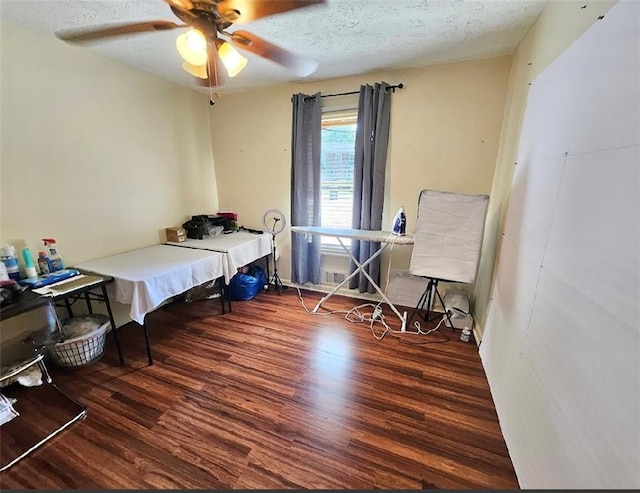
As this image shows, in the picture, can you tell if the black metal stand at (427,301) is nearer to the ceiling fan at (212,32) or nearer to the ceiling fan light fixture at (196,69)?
the ceiling fan at (212,32)

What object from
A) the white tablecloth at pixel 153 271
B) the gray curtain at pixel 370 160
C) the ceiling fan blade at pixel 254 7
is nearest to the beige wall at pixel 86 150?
the white tablecloth at pixel 153 271

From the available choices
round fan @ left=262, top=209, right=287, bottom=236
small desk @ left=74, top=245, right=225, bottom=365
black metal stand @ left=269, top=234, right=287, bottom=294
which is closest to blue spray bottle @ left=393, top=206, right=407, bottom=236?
round fan @ left=262, top=209, right=287, bottom=236

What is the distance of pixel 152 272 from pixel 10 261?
82 cm

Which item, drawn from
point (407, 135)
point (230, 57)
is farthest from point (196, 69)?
point (407, 135)

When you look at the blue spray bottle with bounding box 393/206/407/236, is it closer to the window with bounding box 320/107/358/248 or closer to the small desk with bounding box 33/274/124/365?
the window with bounding box 320/107/358/248

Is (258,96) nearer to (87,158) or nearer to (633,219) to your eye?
(87,158)

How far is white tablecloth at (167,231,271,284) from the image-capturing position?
98.3 inches

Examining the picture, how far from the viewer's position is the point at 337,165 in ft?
9.54

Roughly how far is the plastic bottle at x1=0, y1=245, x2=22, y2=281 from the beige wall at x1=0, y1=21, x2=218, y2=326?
116 mm

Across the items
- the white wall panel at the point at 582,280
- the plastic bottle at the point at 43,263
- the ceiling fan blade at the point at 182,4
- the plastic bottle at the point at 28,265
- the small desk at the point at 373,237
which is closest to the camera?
the white wall panel at the point at 582,280

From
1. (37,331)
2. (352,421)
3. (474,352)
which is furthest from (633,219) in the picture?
(37,331)

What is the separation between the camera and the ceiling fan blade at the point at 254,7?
1.07 m

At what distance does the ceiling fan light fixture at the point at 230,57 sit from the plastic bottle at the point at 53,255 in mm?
1787

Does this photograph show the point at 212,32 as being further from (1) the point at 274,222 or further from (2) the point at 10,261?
(1) the point at 274,222
